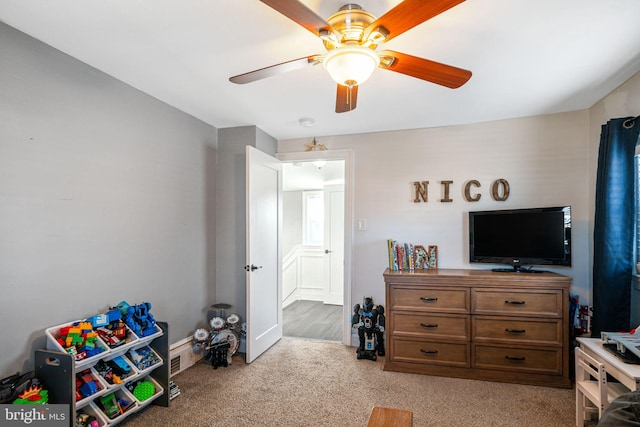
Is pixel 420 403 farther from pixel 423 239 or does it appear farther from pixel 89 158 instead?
pixel 89 158

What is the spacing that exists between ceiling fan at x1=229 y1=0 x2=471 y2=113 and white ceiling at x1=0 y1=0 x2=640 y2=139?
15 cm

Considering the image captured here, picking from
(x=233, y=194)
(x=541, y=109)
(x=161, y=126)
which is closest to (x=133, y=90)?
(x=161, y=126)

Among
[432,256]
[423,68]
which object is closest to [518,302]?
[432,256]

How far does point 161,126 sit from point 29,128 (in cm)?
101

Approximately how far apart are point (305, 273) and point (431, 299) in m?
3.45

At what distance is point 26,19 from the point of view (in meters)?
1.68

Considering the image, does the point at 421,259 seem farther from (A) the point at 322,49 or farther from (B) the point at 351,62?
(B) the point at 351,62

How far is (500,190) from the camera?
3.21 m

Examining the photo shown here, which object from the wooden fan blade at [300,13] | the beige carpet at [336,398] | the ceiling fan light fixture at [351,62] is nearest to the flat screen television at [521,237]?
the beige carpet at [336,398]

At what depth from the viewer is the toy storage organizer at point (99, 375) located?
1.73 m

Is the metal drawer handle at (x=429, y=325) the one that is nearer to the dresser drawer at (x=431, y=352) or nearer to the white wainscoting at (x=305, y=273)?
the dresser drawer at (x=431, y=352)

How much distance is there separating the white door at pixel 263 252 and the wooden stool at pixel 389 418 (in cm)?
174

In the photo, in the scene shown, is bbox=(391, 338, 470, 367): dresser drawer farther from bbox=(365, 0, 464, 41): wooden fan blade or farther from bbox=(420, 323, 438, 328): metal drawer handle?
bbox=(365, 0, 464, 41): wooden fan blade

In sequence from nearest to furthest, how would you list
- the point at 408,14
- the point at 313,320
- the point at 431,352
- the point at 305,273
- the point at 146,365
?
the point at 408,14
the point at 146,365
the point at 431,352
the point at 313,320
the point at 305,273
